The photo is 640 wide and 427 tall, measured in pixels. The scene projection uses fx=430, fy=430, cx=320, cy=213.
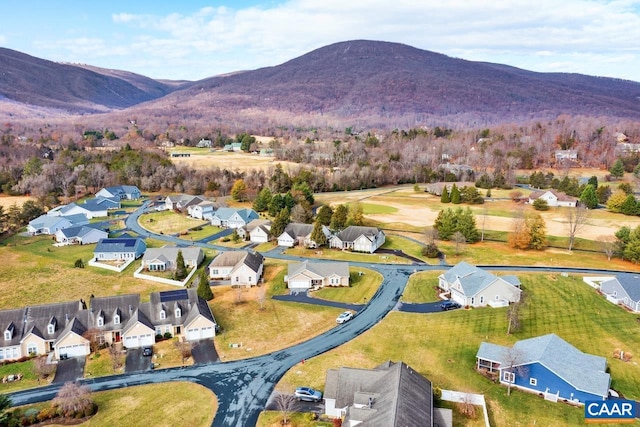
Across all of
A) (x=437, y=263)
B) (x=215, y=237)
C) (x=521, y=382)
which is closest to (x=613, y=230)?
(x=437, y=263)

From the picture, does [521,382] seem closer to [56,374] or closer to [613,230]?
[56,374]

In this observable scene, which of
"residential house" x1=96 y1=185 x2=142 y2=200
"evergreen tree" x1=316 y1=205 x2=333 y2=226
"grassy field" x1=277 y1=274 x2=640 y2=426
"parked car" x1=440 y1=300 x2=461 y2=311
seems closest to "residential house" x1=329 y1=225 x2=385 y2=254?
"evergreen tree" x1=316 y1=205 x2=333 y2=226

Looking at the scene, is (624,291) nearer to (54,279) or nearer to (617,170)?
(54,279)

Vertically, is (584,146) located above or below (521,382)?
above

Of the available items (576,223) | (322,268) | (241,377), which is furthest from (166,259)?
(576,223)

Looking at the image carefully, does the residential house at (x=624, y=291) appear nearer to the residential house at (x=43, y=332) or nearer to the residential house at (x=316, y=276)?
the residential house at (x=316, y=276)
